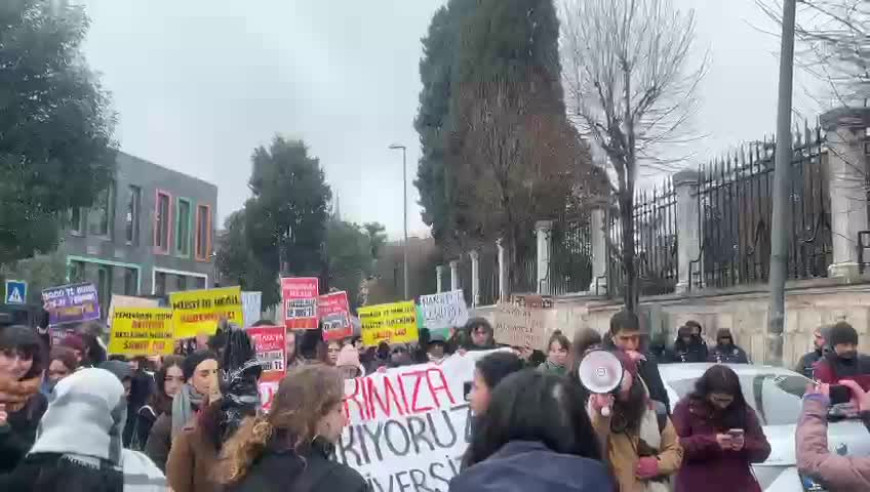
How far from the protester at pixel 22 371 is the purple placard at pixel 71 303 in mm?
11307

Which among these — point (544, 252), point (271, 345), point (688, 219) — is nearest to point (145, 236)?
point (544, 252)

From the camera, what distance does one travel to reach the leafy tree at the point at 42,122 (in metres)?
19.2

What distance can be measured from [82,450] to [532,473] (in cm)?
167

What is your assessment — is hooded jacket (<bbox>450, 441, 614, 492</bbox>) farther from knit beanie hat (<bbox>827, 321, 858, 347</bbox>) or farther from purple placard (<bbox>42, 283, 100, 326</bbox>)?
purple placard (<bbox>42, 283, 100, 326</bbox>)

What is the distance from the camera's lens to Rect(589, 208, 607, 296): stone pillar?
71.5 feet

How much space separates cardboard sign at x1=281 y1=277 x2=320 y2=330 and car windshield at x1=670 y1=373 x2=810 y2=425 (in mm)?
6826

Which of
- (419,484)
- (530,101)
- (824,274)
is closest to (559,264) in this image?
(530,101)

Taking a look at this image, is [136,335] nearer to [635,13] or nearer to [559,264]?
Answer: [635,13]

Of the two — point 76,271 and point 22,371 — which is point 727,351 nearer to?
point 22,371

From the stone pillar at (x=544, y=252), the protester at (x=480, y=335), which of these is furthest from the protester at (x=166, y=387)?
the stone pillar at (x=544, y=252)

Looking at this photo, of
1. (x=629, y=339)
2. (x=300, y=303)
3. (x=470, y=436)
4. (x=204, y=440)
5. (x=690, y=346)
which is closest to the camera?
(x=470, y=436)

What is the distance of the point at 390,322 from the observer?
13.1 meters

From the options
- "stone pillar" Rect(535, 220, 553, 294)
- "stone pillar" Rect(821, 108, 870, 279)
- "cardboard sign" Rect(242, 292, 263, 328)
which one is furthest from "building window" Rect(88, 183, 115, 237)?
"stone pillar" Rect(821, 108, 870, 279)

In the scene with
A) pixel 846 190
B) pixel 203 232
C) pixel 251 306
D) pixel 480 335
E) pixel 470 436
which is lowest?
pixel 470 436
